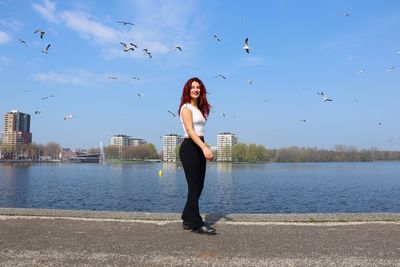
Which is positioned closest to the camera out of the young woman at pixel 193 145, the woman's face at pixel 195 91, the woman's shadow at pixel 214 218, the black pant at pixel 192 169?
the young woman at pixel 193 145

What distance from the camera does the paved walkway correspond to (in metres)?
4.96

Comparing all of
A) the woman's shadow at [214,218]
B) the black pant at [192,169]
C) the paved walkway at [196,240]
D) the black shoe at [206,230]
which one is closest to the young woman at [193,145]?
the black pant at [192,169]

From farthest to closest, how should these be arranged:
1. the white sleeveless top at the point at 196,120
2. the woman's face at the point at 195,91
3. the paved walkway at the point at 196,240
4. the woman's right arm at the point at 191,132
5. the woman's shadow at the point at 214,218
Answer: the woman's shadow at the point at 214,218 < the woman's face at the point at 195,91 < the white sleeveless top at the point at 196,120 < the woman's right arm at the point at 191,132 < the paved walkway at the point at 196,240

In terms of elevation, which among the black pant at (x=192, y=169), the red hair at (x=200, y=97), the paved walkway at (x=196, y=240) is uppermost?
the red hair at (x=200, y=97)

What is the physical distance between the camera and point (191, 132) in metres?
6.91

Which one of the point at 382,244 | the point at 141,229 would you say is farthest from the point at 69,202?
the point at 382,244

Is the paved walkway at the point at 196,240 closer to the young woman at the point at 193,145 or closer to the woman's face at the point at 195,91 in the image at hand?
the young woman at the point at 193,145

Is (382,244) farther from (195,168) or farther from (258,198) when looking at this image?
(258,198)

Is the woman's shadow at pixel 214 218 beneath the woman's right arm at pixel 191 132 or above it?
beneath

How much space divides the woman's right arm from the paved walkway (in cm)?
130

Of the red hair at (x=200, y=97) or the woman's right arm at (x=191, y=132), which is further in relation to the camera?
the red hair at (x=200, y=97)

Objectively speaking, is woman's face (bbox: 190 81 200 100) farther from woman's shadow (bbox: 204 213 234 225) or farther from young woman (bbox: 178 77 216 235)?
woman's shadow (bbox: 204 213 234 225)

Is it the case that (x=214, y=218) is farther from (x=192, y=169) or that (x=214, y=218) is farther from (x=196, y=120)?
(x=196, y=120)

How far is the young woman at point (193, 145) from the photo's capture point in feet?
22.7
